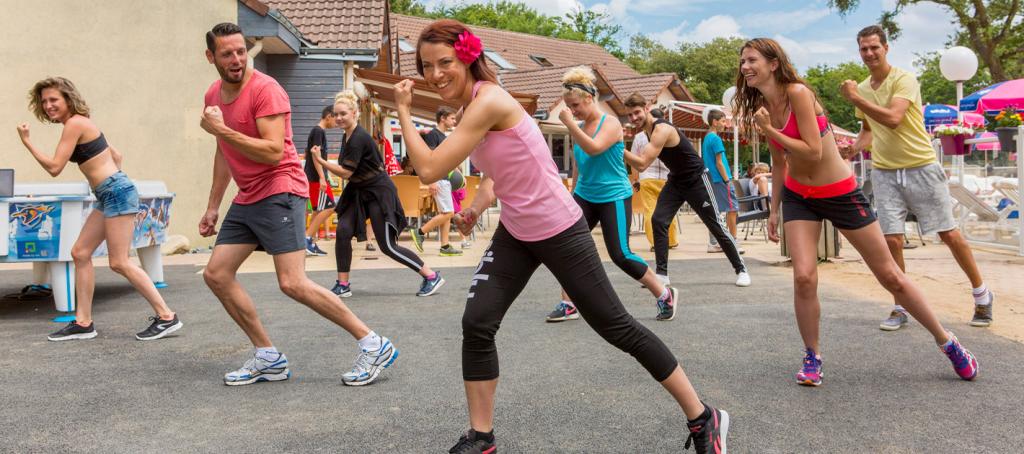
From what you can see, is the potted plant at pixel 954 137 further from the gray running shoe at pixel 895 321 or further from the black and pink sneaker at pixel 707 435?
the black and pink sneaker at pixel 707 435

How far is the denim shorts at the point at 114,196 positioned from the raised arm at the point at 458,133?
3.57 m

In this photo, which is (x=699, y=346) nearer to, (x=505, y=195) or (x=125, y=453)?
(x=505, y=195)

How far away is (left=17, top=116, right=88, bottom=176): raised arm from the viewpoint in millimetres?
5500

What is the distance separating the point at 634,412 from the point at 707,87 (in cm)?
4769

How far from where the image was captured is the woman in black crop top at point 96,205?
563cm

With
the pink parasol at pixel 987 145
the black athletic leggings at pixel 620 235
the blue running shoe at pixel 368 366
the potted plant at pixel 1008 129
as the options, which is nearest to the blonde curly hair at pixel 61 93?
the blue running shoe at pixel 368 366

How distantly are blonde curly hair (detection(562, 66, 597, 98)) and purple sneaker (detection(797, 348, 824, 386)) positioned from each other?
2.30m

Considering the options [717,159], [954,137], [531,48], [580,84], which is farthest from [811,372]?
[531,48]

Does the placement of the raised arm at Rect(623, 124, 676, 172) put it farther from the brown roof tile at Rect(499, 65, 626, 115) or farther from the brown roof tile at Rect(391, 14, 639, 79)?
the brown roof tile at Rect(391, 14, 639, 79)

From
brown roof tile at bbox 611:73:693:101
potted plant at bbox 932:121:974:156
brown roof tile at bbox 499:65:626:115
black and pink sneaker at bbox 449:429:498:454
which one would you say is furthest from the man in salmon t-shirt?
brown roof tile at bbox 611:73:693:101

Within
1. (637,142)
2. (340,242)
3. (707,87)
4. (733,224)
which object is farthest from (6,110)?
(707,87)

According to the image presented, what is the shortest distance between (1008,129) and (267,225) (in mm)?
9087

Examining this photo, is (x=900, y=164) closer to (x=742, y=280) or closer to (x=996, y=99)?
(x=742, y=280)

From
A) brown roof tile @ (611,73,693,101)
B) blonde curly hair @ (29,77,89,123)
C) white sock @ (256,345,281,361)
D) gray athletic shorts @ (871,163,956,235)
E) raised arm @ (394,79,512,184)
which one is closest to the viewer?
raised arm @ (394,79,512,184)
